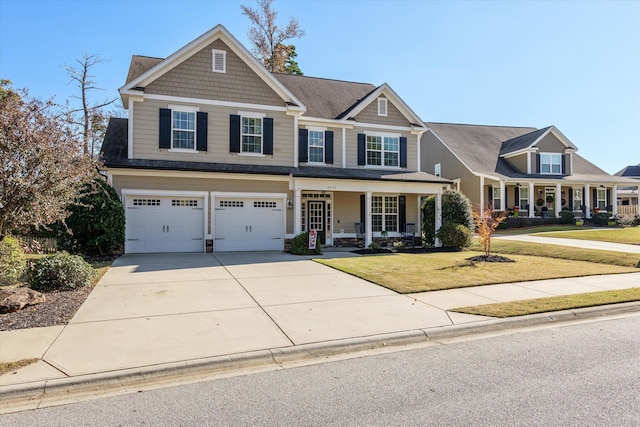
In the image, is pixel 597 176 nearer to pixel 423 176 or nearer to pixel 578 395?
pixel 423 176

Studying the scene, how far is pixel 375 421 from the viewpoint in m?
3.29

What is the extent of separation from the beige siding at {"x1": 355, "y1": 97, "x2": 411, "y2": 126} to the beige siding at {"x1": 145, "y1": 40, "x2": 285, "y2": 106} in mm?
4505

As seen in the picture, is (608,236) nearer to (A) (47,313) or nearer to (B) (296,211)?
(B) (296,211)

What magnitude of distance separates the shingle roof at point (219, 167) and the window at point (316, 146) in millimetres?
578

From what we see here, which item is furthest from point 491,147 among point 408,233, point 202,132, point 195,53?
point 195,53

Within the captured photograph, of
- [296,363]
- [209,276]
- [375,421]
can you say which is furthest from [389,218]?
[375,421]

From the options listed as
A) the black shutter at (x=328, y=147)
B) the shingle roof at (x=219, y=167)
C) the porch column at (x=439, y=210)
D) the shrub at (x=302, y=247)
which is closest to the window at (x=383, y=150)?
the shingle roof at (x=219, y=167)

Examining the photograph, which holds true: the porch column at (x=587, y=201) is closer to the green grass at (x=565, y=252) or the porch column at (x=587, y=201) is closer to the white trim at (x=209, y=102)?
the green grass at (x=565, y=252)

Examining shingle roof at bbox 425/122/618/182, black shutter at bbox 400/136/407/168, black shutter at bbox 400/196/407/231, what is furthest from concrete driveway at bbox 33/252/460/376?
shingle roof at bbox 425/122/618/182

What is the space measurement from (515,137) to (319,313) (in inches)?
1303

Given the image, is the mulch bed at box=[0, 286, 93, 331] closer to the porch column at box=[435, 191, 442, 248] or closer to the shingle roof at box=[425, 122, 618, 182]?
the porch column at box=[435, 191, 442, 248]

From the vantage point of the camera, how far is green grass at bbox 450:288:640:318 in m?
6.64

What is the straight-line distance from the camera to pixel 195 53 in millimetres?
16203

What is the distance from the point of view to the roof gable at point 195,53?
1530cm
